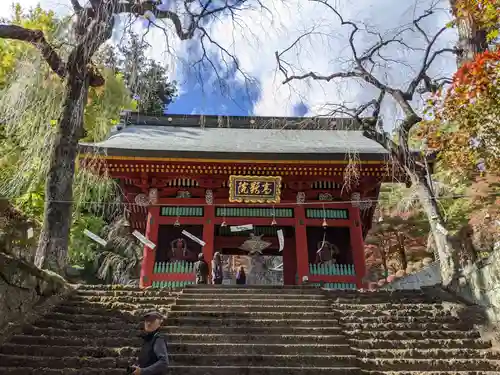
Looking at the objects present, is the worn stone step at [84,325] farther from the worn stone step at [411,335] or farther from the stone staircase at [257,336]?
the worn stone step at [411,335]

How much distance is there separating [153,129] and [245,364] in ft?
38.3

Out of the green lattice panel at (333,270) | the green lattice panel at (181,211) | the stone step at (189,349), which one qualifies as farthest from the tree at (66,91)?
the green lattice panel at (333,270)

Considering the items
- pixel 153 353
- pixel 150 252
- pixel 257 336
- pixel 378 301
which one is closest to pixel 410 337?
pixel 378 301

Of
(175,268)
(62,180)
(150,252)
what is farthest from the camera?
(150,252)

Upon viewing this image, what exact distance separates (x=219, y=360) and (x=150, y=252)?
632cm

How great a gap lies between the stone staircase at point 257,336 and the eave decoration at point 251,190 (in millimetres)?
4122

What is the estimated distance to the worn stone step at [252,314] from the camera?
6.43 meters

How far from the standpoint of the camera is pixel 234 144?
13.1 m

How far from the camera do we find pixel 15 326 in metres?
5.43

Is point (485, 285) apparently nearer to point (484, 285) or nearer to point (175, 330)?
point (484, 285)

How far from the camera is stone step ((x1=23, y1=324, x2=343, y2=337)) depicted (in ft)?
18.2

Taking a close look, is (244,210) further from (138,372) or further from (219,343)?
(138,372)

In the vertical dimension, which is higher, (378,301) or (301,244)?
(301,244)

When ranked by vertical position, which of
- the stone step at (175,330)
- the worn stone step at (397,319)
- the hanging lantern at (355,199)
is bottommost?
the stone step at (175,330)
